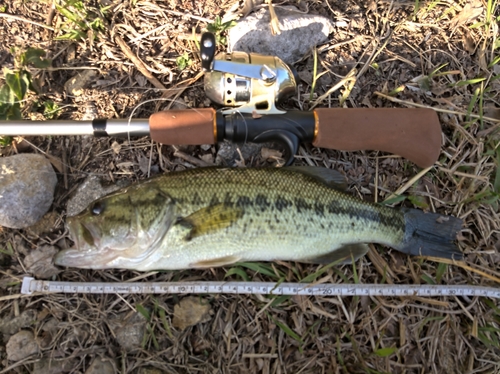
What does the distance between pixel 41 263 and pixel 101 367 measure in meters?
1.02

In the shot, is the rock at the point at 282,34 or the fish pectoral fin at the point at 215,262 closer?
the fish pectoral fin at the point at 215,262

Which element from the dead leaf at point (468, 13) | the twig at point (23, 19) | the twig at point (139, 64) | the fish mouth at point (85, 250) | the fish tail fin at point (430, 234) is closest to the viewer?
the fish mouth at point (85, 250)

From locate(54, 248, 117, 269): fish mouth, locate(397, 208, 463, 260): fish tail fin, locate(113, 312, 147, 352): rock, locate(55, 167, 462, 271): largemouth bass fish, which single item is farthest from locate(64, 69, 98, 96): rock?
locate(397, 208, 463, 260): fish tail fin

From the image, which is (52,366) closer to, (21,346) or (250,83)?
(21,346)

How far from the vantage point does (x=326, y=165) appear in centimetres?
351

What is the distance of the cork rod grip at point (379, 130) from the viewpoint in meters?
3.12

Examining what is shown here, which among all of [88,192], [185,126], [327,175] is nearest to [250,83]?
[185,126]

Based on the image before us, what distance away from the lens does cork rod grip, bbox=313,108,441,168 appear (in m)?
3.12

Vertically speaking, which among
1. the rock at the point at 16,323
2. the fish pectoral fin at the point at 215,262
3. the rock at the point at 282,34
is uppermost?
the rock at the point at 282,34

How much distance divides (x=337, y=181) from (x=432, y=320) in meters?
1.53

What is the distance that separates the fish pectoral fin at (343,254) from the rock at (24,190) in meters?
2.37

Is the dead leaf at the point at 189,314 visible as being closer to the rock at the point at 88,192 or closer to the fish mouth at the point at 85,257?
the fish mouth at the point at 85,257

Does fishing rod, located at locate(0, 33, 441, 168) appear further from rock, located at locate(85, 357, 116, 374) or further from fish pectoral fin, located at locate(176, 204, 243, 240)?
rock, located at locate(85, 357, 116, 374)

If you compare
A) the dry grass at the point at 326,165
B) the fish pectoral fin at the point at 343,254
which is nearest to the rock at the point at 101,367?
the dry grass at the point at 326,165
